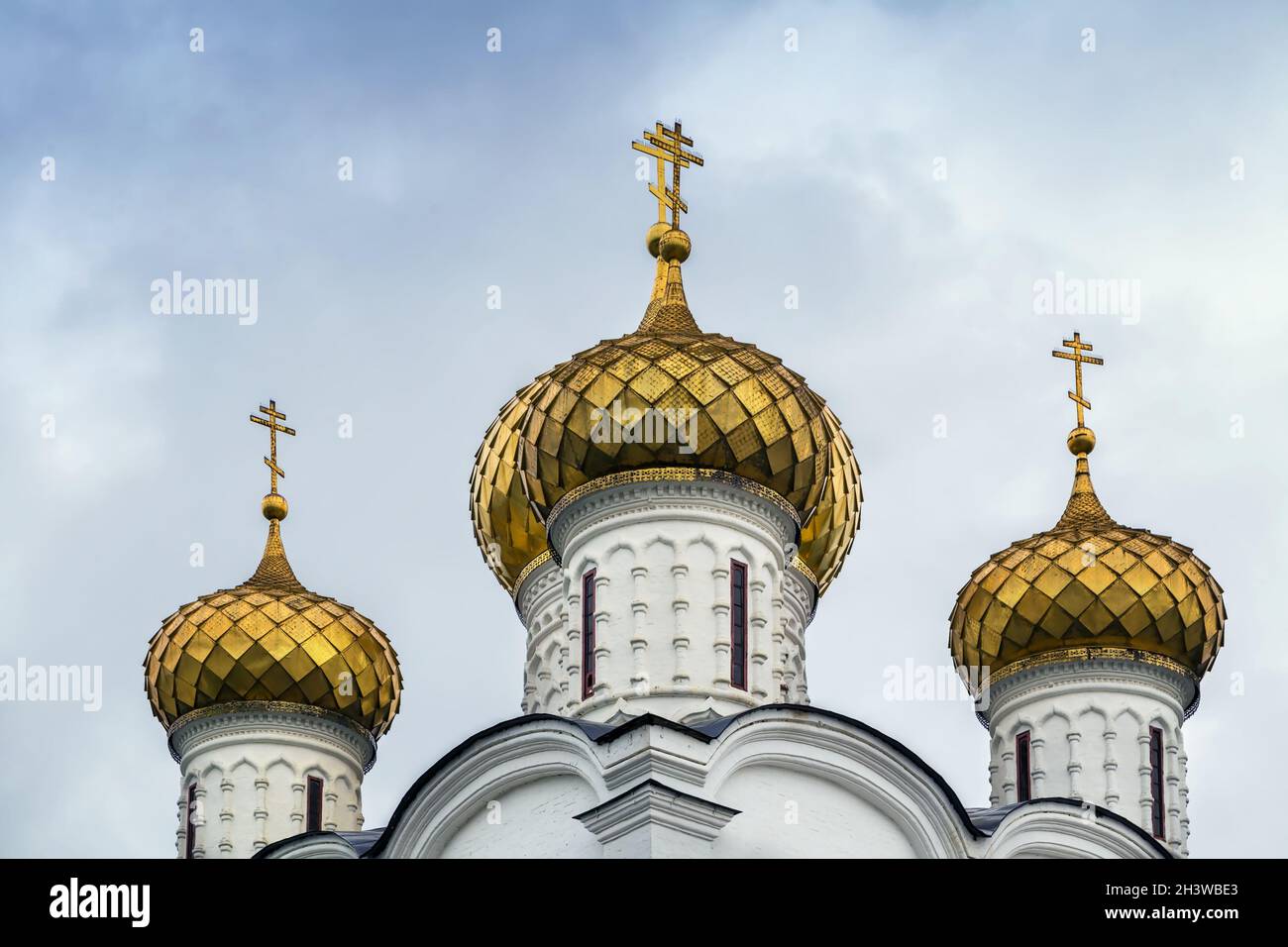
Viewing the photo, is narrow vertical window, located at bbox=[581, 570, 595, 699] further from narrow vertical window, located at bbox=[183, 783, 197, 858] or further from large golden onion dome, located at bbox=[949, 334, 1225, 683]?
narrow vertical window, located at bbox=[183, 783, 197, 858]

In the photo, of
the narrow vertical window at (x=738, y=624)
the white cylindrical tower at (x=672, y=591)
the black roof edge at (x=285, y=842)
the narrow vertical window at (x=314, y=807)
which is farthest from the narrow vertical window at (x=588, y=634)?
the narrow vertical window at (x=314, y=807)

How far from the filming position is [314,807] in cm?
2005

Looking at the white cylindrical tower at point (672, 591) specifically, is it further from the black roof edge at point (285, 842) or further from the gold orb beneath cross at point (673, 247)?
the gold orb beneath cross at point (673, 247)

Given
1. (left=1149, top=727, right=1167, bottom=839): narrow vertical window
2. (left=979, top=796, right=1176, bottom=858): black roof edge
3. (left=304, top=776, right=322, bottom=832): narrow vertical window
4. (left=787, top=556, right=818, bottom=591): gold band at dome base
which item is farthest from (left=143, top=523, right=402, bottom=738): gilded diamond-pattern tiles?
(left=1149, top=727, right=1167, bottom=839): narrow vertical window

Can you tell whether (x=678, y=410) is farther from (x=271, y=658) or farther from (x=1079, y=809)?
(x=271, y=658)

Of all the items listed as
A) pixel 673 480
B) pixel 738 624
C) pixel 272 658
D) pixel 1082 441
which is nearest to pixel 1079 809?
pixel 738 624

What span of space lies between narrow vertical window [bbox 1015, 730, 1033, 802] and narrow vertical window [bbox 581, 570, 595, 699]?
4109 mm

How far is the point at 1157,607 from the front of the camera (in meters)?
19.4

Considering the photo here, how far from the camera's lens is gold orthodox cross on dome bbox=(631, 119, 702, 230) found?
19.4 meters

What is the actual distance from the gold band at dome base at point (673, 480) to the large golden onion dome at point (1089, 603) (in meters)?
2.98

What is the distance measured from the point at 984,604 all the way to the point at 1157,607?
4.39 ft
